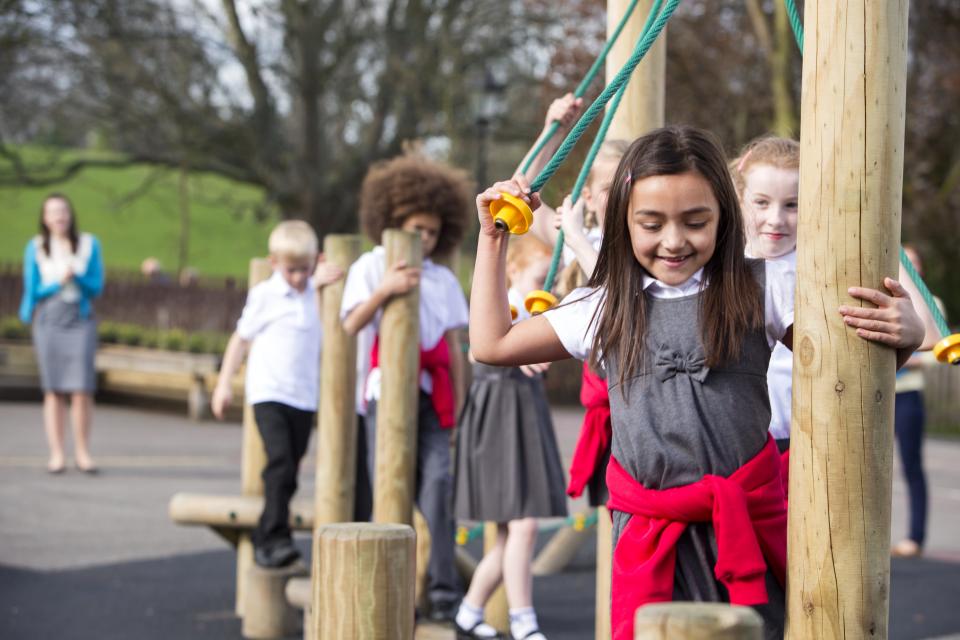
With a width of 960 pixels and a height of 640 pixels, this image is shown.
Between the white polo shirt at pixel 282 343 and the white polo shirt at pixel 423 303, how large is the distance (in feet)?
1.05

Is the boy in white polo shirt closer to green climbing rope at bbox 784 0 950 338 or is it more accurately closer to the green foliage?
green climbing rope at bbox 784 0 950 338

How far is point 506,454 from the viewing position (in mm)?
5039

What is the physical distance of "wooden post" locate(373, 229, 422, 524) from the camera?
4715 mm

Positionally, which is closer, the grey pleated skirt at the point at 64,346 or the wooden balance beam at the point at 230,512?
the wooden balance beam at the point at 230,512

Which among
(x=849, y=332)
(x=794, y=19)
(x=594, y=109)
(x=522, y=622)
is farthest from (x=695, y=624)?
(x=522, y=622)

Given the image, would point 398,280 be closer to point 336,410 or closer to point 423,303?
point 423,303

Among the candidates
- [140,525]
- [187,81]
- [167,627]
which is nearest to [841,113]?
[167,627]

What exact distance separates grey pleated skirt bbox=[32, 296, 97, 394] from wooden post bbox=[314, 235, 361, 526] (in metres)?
4.87

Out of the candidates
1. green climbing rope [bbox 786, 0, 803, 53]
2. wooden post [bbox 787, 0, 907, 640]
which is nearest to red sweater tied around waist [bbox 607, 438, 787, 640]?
wooden post [bbox 787, 0, 907, 640]

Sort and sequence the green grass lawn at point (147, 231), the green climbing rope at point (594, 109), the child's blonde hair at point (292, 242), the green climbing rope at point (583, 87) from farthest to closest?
the green grass lawn at point (147, 231) < the child's blonde hair at point (292, 242) < the green climbing rope at point (583, 87) < the green climbing rope at point (594, 109)

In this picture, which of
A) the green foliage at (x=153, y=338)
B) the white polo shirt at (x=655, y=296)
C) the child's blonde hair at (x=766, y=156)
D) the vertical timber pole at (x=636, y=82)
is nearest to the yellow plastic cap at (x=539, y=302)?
the white polo shirt at (x=655, y=296)

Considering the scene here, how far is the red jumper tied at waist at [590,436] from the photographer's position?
3.94 m

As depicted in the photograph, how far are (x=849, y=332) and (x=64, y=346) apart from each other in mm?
8126

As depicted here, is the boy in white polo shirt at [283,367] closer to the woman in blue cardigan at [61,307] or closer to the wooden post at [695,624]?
the wooden post at [695,624]
